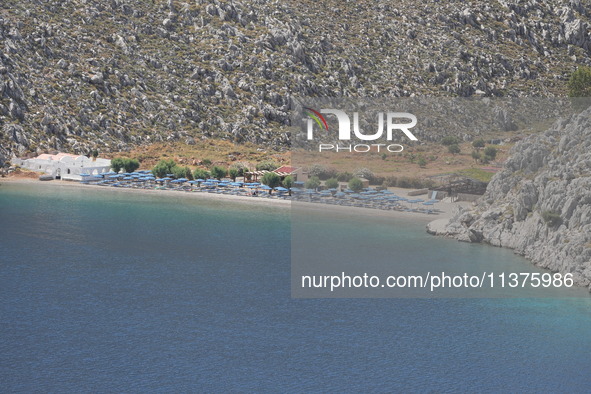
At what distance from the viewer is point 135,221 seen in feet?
327

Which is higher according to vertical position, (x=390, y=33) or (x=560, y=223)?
(x=390, y=33)

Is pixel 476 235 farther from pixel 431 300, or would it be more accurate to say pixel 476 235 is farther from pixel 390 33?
pixel 390 33

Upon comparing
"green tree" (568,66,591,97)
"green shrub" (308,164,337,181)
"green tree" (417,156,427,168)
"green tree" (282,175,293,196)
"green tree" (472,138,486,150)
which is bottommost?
"green tree" (282,175,293,196)

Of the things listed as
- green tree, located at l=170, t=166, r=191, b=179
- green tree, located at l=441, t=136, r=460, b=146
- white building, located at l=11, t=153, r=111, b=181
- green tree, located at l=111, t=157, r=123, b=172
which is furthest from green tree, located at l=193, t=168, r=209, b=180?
green tree, located at l=441, t=136, r=460, b=146

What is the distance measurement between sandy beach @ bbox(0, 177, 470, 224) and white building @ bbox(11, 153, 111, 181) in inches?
86.0

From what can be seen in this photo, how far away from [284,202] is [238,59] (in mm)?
64425

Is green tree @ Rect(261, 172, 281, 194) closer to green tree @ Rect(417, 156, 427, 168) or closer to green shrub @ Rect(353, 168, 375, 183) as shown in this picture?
green shrub @ Rect(353, 168, 375, 183)

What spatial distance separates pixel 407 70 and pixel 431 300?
4514 inches

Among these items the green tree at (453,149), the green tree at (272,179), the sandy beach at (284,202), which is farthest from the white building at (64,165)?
the green tree at (453,149)

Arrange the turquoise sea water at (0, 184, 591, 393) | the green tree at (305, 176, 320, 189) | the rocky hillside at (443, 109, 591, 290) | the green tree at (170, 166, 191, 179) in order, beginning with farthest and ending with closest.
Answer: the green tree at (170, 166, 191, 179)
the green tree at (305, 176, 320, 189)
the rocky hillside at (443, 109, 591, 290)
the turquoise sea water at (0, 184, 591, 393)

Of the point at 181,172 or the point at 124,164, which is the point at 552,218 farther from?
the point at 124,164

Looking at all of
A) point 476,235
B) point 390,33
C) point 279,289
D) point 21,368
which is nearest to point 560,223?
point 476,235

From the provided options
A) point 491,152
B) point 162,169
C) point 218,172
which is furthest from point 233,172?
point 491,152

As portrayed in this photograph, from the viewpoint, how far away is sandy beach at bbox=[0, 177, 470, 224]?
95.8m
